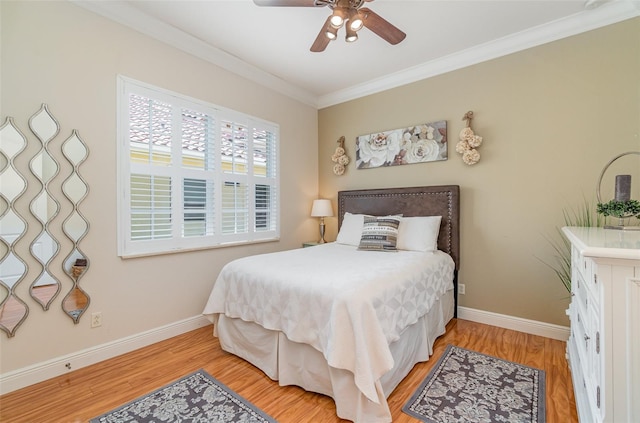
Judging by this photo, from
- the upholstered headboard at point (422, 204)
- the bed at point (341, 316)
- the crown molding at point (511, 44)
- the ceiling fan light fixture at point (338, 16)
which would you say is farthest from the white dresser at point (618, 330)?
the crown molding at point (511, 44)

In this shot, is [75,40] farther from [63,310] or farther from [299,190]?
[299,190]

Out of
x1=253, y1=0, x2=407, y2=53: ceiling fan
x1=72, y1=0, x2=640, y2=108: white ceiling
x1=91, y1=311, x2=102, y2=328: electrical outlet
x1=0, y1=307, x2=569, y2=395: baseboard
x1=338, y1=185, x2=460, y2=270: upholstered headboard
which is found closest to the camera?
x1=253, y1=0, x2=407, y2=53: ceiling fan

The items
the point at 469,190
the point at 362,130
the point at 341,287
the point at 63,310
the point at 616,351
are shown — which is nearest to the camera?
the point at 616,351

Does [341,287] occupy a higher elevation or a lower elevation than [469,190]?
lower

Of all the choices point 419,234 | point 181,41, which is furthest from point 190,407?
point 181,41

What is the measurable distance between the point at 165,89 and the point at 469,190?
3.15 meters

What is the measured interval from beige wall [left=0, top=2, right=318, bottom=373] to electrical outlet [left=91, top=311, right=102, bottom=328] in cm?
3

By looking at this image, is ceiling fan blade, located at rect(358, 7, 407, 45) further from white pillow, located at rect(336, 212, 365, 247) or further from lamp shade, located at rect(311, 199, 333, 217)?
lamp shade, located at rect(311, 199, 333, 217)

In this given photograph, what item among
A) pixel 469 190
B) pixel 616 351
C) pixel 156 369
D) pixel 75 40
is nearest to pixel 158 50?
pixel 75 40

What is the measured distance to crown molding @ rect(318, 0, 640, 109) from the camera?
90.4 inches

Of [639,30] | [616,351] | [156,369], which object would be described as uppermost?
[639,30]

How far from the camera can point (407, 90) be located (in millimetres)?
3412

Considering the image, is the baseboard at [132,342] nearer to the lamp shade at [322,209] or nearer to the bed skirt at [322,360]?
the bed skirt at [322,360]

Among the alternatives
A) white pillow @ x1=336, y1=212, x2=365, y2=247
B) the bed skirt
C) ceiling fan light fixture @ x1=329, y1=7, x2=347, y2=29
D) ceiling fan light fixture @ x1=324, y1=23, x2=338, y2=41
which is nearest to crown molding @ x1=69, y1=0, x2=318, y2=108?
ceiling fan light fixture @ x1=324, y1=23, x2=338, y2=41
